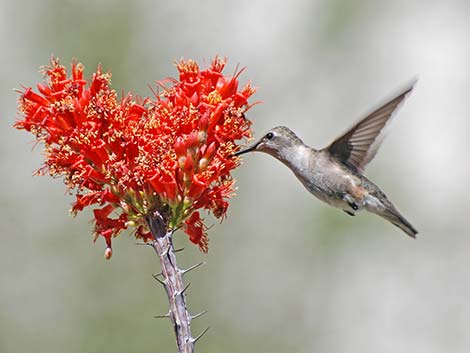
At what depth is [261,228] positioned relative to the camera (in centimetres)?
1623

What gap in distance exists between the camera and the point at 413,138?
66.6 feet

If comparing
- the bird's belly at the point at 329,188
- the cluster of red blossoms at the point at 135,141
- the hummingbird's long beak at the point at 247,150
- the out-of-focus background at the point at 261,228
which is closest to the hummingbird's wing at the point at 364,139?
the bird's belly at the point at 329,188

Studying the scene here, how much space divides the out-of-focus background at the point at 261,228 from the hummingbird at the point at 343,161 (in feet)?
22.3

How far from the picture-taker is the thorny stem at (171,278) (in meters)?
4.78

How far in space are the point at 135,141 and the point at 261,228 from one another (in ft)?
37.5

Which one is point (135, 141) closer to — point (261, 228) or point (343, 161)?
point (343, 161)

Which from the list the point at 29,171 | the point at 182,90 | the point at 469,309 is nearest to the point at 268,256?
the point at 469,309

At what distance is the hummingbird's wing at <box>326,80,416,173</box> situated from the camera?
20.5ft

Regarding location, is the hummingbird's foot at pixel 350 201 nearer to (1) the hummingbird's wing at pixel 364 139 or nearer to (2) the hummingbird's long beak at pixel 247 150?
(1) the hummingbird's wing at pixel 364 139

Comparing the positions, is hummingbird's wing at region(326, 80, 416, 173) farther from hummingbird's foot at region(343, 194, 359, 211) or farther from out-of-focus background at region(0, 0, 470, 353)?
out-of-focus background at region(0, 0, 470, 353)

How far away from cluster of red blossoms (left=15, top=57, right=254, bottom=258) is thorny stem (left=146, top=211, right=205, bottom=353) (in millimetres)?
96

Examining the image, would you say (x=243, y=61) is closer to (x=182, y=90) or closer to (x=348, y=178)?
(x=348, y=178)

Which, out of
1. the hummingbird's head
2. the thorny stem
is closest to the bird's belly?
the hummingbird's head

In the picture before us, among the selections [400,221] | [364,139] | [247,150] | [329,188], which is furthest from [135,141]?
[400,221]
